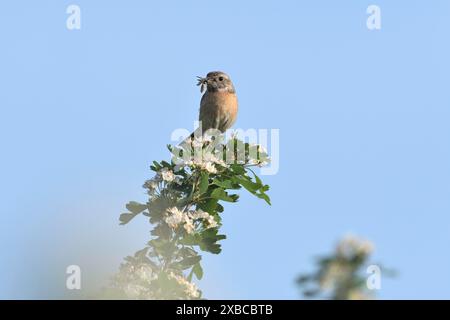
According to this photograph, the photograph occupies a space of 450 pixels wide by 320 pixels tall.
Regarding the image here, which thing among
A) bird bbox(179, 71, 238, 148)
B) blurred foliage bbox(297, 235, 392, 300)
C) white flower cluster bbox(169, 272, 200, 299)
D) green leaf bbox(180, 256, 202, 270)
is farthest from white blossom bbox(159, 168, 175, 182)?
bird bbox(179, 71, 238, 148)

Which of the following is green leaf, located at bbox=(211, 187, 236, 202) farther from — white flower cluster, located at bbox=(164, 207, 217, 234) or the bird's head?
the bird's head

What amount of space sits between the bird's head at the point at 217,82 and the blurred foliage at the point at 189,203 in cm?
493

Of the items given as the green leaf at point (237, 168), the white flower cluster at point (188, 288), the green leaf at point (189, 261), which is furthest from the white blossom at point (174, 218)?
the green leaf at point (237, 168)

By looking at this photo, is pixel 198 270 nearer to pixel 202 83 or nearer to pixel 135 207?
pixel 135 207

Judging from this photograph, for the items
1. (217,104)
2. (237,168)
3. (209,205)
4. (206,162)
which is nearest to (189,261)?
(209,205)

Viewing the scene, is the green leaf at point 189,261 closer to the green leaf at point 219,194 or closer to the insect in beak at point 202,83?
the green leaf at point 219,194

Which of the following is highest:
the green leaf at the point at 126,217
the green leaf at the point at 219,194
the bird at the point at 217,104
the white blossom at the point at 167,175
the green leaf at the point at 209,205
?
the bird at the point at 217,104

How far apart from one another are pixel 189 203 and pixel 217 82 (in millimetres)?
6008

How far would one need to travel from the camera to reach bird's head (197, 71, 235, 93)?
11344 millimetres

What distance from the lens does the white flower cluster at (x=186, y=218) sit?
505 centimetres

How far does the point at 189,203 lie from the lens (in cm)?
573
